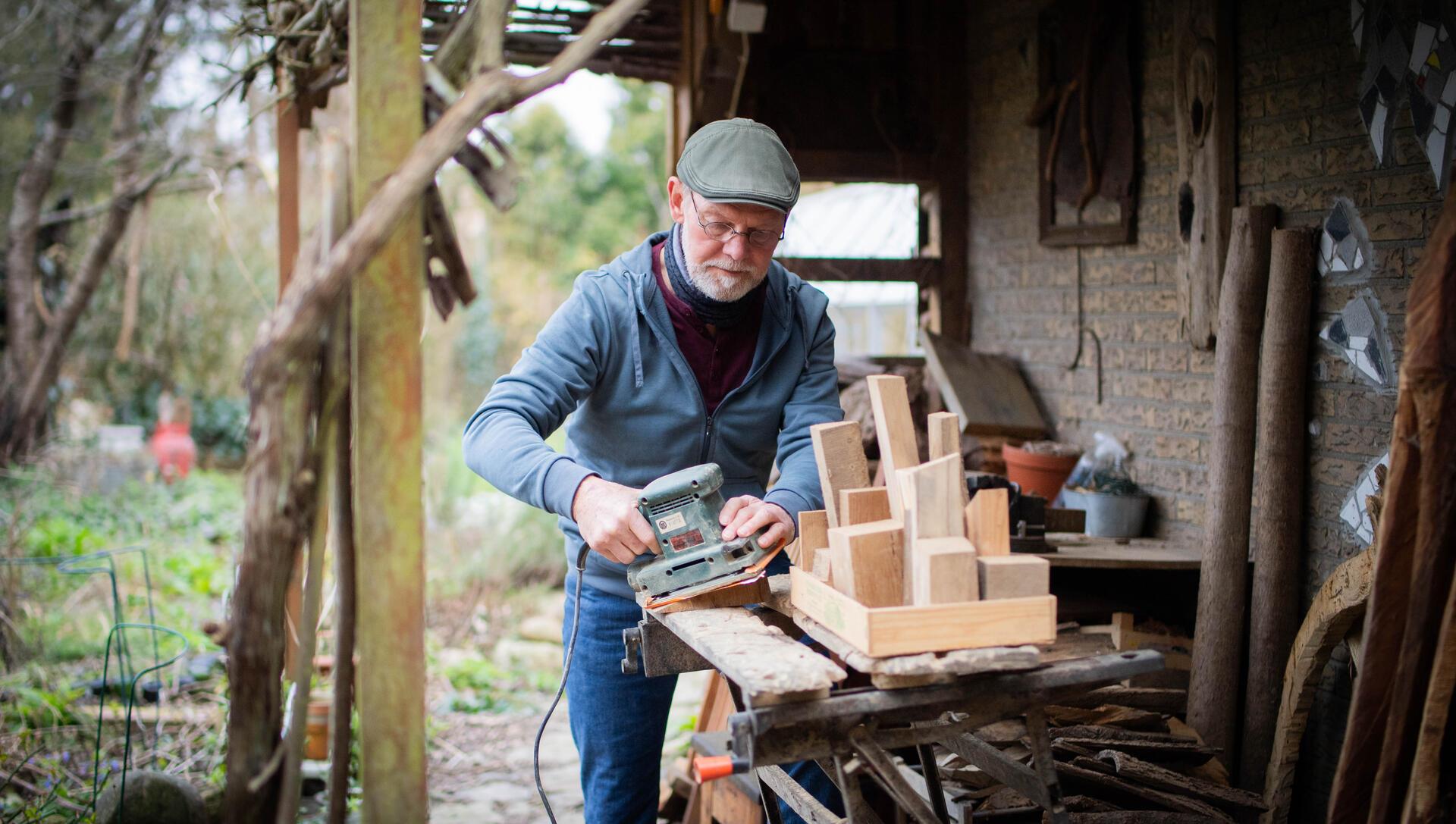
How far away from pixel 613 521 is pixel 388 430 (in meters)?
0.69

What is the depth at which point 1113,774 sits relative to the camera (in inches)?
125

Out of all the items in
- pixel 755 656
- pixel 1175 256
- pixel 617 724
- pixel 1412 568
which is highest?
pixel 1175 256

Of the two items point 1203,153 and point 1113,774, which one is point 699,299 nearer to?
point 1113,774

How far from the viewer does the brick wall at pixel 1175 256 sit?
138 inches

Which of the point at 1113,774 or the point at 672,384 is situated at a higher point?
the point at 672,384

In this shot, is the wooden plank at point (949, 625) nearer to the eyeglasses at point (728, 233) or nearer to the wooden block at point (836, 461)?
the wooden block at point (836, 461)

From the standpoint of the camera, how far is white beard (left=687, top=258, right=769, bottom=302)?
283 centimetres

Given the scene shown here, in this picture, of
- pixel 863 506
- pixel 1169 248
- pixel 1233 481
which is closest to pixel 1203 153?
pixel 1169 248

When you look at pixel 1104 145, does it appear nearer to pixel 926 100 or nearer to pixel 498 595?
pixel 926 100

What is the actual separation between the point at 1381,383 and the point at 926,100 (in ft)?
10.3

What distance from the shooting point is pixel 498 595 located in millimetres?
8359

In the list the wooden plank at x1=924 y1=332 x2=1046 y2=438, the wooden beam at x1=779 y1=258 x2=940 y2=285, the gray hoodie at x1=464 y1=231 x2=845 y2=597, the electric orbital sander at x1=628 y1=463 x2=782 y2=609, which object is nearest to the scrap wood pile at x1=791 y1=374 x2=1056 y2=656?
the electric orbital sander at x1=628 y1=463 x2=782 y2=609

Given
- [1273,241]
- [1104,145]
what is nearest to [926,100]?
[1104,145]

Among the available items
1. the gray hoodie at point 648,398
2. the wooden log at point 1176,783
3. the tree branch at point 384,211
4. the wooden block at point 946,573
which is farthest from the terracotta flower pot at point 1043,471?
the tree branch at point 384,211
